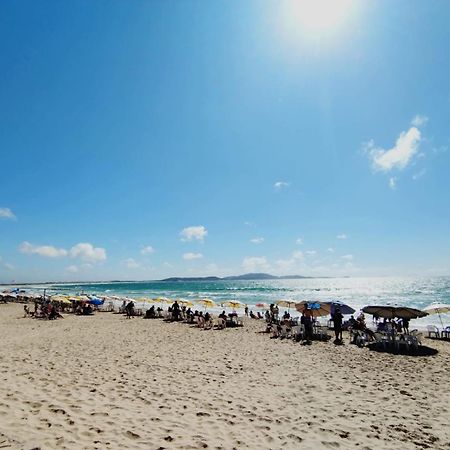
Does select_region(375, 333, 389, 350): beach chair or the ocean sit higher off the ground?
select_region(375, 333, 389, 350): beach chair

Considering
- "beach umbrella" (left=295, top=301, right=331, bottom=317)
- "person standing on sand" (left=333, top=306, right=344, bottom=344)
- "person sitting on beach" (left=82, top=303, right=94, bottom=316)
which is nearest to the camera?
"person standing on sand" (left=333, top=306, right=344, bottom=344)

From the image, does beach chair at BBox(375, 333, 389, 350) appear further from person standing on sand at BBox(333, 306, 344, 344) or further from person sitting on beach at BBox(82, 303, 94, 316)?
person sitting on beach at BBox(82, 303, 94, 316)

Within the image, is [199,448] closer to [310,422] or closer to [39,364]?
[310,422]

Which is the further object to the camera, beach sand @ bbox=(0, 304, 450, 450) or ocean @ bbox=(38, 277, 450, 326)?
ocean @ bbox=(38, 277, 450, 326)

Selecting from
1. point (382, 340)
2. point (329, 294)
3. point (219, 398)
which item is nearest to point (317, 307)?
point (382, 340)

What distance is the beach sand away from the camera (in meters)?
5.49

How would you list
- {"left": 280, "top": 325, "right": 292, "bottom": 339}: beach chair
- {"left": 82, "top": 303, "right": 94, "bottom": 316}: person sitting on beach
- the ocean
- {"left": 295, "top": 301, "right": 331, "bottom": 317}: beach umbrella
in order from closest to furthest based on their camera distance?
{"left": 280, "top": 325, "right": 292, "bottom": 339}: beach chair, {"left": 295, "top": 301, "right": 331, "bottom": 317}: beach umbrella, {"left": 82, "top": 303, "right": 94, "bottom": 316}: person sitting on beach, the ocean

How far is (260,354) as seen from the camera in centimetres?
1257

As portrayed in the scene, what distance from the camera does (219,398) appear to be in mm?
7445

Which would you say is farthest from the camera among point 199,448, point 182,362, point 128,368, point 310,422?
point 182,362

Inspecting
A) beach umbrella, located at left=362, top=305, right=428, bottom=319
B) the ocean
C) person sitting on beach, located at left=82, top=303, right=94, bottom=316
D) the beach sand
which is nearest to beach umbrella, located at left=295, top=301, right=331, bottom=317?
beach umbrella, located at left=362, top=305, right=428, bottom=319

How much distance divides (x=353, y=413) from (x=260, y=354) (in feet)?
19.8

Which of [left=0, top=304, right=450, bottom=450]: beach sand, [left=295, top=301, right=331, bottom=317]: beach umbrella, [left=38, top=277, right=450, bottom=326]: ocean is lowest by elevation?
[left=38, top=277, right=450, bottom=326]: ocean

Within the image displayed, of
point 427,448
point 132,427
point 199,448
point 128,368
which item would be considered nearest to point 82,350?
point 128,368
